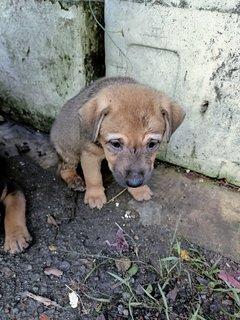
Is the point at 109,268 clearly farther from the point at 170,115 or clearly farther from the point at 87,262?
the point at 170,115

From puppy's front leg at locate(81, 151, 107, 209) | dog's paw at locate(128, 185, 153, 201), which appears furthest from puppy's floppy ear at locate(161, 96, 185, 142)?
dog's paw at locate(128, 185, 153, 201)

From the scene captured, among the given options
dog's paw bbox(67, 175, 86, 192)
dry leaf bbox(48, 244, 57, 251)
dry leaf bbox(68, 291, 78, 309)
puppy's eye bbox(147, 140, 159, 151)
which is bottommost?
dry leaf bbox(48, 244, 57, 251)

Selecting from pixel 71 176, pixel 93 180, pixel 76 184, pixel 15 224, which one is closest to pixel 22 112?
pixel 71 176

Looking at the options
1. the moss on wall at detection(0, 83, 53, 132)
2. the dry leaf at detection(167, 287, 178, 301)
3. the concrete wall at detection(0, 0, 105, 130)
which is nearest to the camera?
the dry leaf at detection(167, 287, 178, 301)

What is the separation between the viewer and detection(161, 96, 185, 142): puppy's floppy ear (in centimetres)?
323

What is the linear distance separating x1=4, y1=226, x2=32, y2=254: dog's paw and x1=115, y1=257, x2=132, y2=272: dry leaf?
2.54 feet

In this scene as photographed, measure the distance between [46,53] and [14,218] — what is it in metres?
1.85

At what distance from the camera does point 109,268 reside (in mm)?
3309

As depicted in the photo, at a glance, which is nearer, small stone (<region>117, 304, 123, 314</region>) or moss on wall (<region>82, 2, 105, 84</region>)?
small stone (<region>117, 304, 123, 314</region>)

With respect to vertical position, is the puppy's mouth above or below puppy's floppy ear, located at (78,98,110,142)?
below

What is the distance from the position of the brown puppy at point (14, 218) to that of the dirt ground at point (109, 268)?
0.09 m

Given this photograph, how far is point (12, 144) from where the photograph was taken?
15.5ft

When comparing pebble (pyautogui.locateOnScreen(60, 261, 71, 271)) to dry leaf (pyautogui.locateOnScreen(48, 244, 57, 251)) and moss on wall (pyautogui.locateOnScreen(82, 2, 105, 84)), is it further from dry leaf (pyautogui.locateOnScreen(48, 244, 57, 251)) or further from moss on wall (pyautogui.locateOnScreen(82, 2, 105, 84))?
moss on wall (pyautogui.locateOnScreen(82, 2, 105, 84))

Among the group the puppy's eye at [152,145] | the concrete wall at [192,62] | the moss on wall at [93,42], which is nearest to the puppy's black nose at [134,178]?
the puppy's eye at [152,145]
